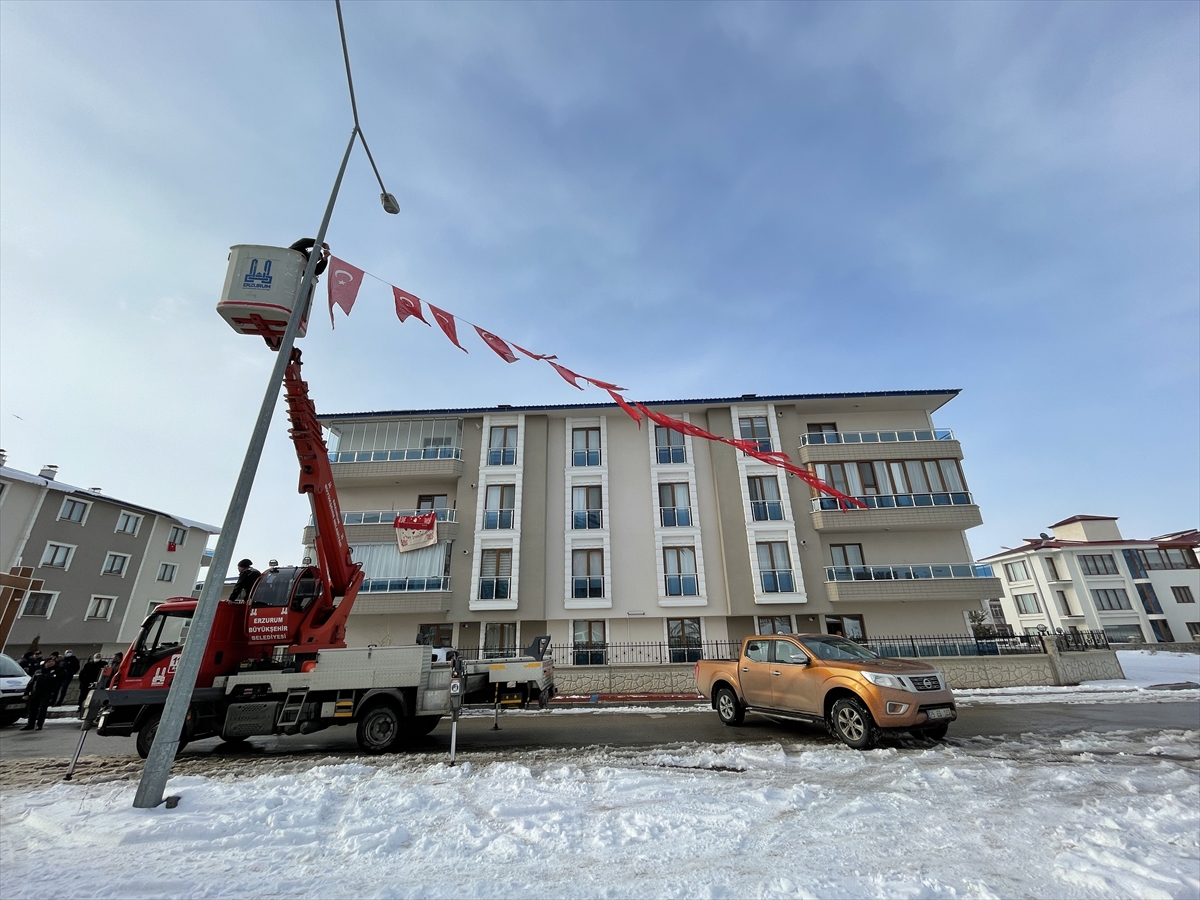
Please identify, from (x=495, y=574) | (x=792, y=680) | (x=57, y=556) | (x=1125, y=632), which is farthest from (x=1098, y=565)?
(x=57, y=556)

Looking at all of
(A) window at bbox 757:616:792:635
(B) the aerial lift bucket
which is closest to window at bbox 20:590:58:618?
(B) the aerial lift bucket

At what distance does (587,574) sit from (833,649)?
15.0 meters

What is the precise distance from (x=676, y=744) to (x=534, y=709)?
859 cm

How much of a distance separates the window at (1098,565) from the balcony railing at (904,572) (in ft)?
118

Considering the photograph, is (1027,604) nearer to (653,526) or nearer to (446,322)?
Result: (653,526)

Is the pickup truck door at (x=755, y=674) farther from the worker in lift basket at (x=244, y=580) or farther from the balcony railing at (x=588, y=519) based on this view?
the balcony railing at (x=588, y=519)

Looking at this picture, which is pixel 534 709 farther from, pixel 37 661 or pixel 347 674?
pixel 37 661

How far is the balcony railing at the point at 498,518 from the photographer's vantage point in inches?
940

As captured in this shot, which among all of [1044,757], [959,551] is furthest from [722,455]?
[1044,757]

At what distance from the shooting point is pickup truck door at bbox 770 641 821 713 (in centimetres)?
885

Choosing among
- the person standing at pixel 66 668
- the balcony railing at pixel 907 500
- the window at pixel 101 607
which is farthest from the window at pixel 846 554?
the window at pixel 101 607

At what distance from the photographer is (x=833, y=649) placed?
9227mm

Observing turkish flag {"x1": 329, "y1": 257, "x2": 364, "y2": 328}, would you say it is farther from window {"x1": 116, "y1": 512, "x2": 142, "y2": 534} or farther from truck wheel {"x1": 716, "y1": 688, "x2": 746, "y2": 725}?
window {"x1": 116, "y1": 512, "x2": 142, "y2": 534}

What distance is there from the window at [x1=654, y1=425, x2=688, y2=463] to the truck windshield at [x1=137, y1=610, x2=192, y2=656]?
62.8 feet
